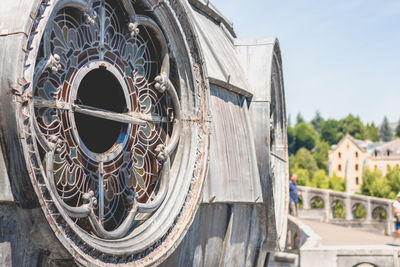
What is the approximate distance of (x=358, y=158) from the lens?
133 metres

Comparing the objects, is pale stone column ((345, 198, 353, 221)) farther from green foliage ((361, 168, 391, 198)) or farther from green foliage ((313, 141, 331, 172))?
green foliage ((313, 141, 331, 172))

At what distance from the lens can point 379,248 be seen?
14727 millimetres

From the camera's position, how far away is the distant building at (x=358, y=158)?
127250 mm

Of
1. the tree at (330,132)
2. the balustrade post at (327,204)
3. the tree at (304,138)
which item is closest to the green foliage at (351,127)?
the tree at (330,132)

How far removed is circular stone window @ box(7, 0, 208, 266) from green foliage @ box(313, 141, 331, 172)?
479 ft

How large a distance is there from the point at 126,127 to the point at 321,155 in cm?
15253

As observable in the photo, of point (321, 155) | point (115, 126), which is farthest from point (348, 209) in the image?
point (321, 155)

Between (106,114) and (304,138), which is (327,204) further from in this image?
(304,138)

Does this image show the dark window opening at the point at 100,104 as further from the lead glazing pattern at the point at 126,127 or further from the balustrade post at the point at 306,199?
the balustrade post at the point at 306,199

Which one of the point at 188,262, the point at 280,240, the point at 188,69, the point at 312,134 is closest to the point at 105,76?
the point at 188,69

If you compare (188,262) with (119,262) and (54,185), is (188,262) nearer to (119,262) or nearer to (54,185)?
(119,262)

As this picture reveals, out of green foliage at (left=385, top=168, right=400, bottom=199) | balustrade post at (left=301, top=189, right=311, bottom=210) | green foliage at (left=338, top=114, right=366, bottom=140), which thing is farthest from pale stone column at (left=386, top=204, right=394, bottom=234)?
green foliage at (left=338, top=114, right=366, bottom=140)

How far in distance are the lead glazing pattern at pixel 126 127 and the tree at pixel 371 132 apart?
569 ft

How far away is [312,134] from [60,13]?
569 ft
